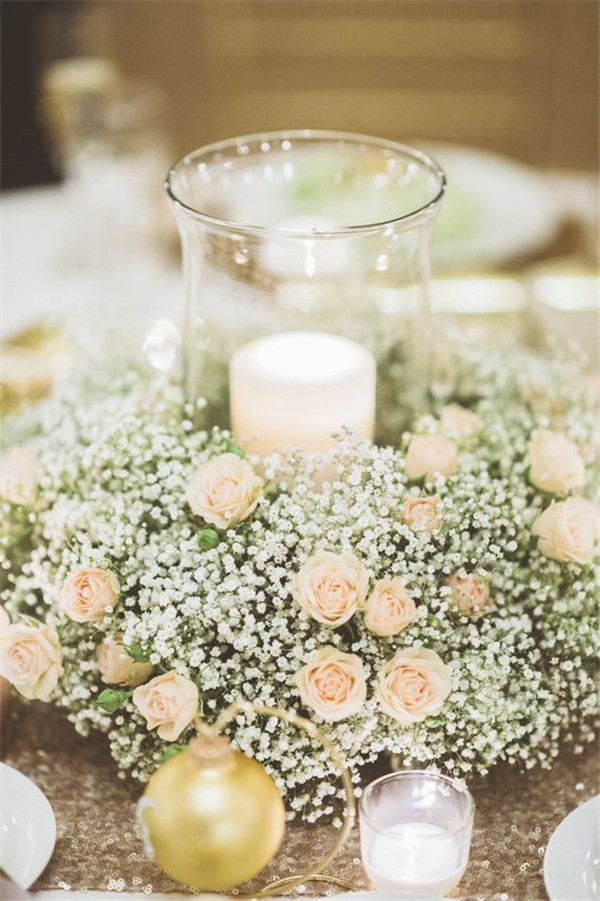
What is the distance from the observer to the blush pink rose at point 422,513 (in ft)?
3.08

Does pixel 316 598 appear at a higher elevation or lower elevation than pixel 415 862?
higher

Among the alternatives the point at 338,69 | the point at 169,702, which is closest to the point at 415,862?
the point at 169,702

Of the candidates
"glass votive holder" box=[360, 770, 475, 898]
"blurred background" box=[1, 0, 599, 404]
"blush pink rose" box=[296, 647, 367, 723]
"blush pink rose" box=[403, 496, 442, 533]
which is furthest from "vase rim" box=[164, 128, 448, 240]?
"blurred background" box=[1, 0, 599, 404]

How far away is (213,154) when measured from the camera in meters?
1.15

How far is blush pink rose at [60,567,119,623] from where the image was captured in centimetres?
91

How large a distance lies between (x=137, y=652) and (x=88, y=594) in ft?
0.23

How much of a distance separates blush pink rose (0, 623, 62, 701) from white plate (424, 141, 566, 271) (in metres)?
1.28

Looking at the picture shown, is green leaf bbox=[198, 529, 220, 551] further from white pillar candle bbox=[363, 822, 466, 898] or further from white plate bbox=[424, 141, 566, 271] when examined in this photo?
white plate bbox=[424, 141, 566, 271]

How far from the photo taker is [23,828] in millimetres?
880

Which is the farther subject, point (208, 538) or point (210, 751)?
point (208, 538)

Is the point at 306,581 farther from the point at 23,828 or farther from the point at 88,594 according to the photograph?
the point at 23,828

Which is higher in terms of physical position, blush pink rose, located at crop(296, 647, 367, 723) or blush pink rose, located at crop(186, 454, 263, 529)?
blush pink rose, located at crop(186, 454, 263, 529)

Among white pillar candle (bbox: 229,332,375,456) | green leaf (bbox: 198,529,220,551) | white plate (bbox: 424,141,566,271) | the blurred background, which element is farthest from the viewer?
the blurred background

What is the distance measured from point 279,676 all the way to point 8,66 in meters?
4.15
